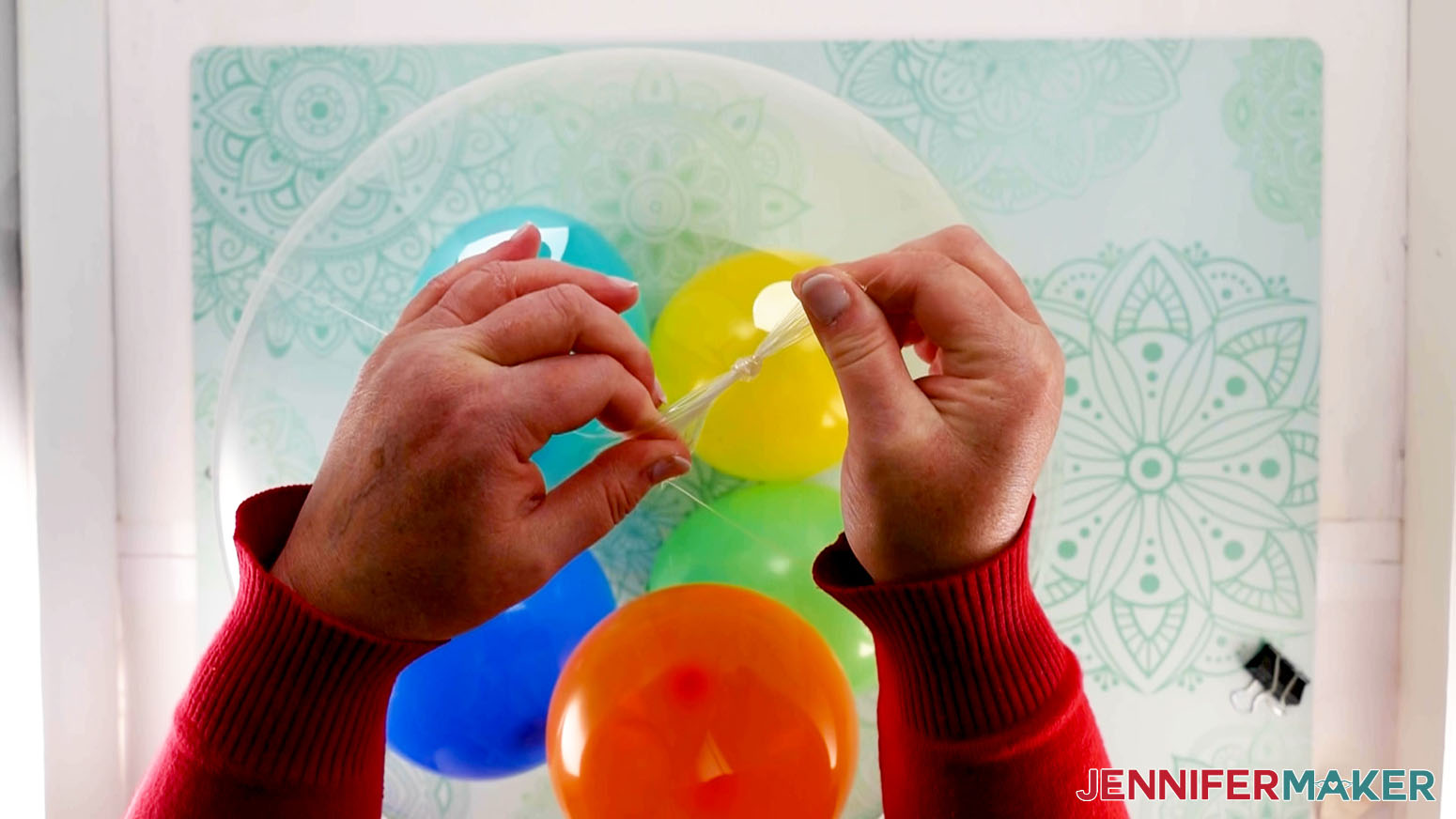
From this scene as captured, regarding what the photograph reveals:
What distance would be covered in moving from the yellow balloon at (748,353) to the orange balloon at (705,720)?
0.10m

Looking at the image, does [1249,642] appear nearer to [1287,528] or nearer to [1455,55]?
[1287,528]

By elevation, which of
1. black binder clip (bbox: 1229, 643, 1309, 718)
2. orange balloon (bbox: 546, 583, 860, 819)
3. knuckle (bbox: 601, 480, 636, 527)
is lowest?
black binder clip (bbox: 1229, 643, 1309, 718)

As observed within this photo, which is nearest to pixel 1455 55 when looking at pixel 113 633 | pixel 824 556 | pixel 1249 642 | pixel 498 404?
pixel 1249 642

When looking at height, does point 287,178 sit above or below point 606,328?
above

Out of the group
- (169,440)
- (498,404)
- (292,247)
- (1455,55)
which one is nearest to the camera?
(498,404)

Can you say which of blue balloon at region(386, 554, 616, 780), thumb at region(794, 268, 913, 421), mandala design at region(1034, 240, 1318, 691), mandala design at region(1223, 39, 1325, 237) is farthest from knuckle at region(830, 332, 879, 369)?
mandala design at region(1223, 39, 1325, 237)

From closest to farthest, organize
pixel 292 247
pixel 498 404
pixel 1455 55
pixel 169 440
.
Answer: pixel 498 404, pixel 292 247, pixel 1455 55, pixel 169 440

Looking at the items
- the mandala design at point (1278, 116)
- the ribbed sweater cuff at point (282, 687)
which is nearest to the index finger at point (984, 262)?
the ribbed sweater cuff at point (282, 687)

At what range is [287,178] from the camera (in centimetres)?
100

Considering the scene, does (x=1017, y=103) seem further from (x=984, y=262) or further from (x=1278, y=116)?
(x=984, y=262)

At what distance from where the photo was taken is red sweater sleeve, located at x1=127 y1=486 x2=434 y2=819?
22.8 inches

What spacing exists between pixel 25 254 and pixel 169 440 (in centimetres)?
22

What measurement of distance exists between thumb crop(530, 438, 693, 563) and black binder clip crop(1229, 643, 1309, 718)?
713 millimetres

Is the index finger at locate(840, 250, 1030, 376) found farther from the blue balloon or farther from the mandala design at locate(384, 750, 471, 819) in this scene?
the mandala design at locate(384, 750, 471, 819)
